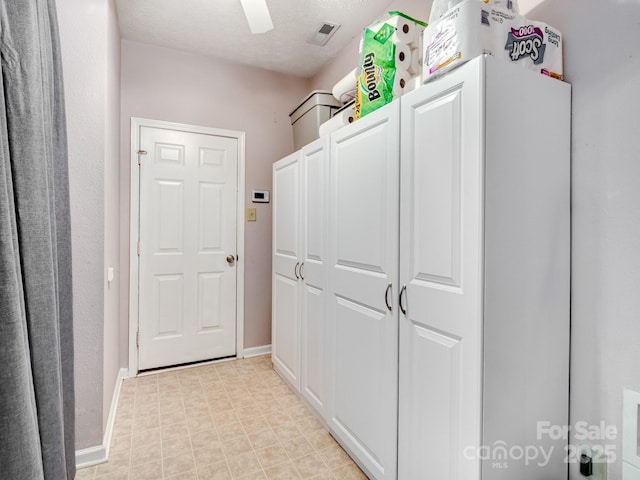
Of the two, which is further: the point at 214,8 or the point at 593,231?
the point at 214,8

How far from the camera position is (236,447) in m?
1.89

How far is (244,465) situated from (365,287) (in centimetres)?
111

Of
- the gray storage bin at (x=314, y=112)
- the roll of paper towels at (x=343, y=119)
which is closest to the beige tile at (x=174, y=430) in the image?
the roll of paper towels at (x=343, y=119)

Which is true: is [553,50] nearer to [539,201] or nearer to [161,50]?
[539,201]

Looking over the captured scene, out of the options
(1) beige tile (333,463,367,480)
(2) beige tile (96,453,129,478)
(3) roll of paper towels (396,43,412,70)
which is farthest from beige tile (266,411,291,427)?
(3) roll of paper towels (396,43,412,70)

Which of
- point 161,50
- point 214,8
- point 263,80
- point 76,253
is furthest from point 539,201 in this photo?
point 161,50

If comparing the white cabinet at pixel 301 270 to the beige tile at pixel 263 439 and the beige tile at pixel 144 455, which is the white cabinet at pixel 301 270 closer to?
the beige tile at pixel 263 439

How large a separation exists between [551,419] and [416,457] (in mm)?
521

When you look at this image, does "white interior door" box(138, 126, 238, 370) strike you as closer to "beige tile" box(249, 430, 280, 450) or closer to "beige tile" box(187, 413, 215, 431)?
"beige tile" box(187, 413, 215, 431)

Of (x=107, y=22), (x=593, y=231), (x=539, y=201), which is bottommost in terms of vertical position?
(x=593, y=231)

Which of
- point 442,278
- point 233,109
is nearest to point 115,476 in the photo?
point 442,278

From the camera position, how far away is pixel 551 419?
1260 mm

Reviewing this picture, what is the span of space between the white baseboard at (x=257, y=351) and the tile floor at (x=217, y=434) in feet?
1.37

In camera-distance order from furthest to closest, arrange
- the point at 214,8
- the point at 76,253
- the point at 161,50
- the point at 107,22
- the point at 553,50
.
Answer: the point at 161,50 → the point at 214,8 → the point at 107,22 → the point at 76,253 → the point at 553,50
